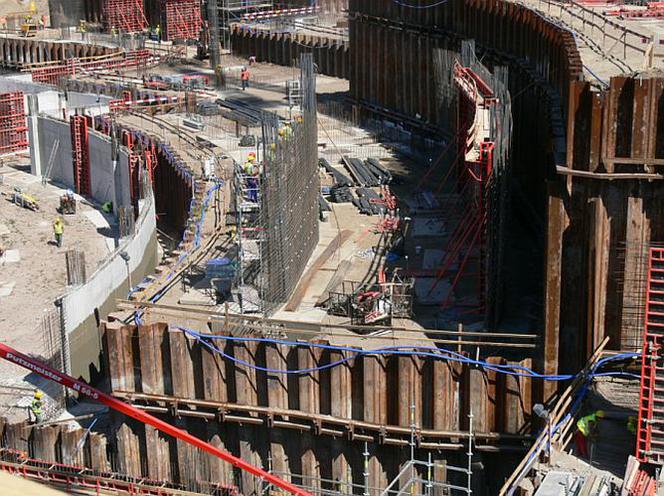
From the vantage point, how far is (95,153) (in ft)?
143

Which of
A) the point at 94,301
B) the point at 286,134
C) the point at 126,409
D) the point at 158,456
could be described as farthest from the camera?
the point at 94,301

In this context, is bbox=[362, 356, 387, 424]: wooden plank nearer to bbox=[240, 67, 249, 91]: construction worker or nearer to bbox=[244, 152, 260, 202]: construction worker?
bbox=[244, 152, 260, 202]: construction worker

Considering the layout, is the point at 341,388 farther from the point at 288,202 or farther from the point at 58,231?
the point at 58,231

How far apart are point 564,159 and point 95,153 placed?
2673 cm

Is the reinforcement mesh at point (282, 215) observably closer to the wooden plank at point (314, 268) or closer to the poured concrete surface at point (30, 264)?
the wooden plank at point (314, 268)

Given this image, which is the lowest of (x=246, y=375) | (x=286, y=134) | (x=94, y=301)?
(x=94, y=301)

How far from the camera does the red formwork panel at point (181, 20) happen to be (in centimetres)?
6944

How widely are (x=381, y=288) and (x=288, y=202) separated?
116 inches

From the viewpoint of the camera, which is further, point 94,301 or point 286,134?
point 94,301

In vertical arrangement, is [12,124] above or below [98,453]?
above

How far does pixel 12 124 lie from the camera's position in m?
49.6

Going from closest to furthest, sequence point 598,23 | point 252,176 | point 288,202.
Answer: point 288,202, point 252,176, point 598,23

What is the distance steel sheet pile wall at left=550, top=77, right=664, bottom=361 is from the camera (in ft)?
59.7

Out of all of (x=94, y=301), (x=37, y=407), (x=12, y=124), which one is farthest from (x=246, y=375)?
(x=12, y=124)
